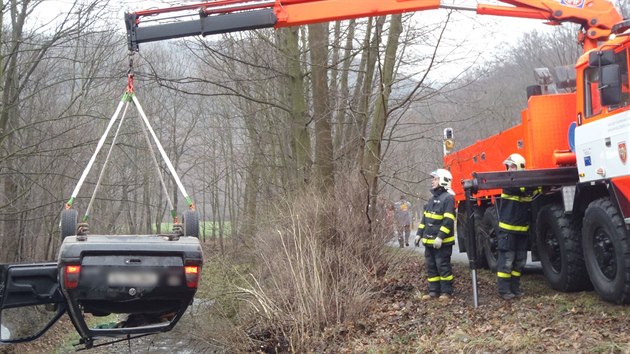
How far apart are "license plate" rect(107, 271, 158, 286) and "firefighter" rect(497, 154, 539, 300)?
505cm

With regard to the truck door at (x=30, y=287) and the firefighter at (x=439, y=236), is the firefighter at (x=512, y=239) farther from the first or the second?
the truck door at (x=30, y=287)

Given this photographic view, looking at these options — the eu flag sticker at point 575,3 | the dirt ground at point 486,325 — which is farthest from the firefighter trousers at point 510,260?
→ the eu flag sticker at point 575,3

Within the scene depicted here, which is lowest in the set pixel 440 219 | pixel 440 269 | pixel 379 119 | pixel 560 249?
pixel 440 269

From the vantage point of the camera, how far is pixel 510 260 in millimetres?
9031

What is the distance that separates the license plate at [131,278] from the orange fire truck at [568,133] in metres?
3.58

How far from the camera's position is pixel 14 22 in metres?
14.9

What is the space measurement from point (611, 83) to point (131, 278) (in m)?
5.47

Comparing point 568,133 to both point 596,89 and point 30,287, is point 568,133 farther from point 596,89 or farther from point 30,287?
point 30,287

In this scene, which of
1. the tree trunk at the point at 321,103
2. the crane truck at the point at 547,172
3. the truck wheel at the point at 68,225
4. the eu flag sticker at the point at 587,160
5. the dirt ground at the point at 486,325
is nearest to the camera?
the crane truck at the point at 547,172

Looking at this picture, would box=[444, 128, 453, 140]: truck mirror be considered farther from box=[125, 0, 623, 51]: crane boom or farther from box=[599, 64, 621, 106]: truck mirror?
box=[599, 64, 621, 106]: truck mirror

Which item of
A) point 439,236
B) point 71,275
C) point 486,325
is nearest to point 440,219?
point 439,236

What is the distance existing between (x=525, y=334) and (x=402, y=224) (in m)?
6.43

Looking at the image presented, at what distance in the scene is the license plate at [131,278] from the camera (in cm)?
589

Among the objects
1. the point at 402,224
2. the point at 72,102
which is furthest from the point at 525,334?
the point at 72,102
